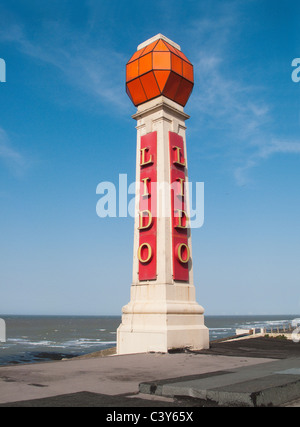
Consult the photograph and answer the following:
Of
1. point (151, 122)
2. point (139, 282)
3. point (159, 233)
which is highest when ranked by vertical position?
point (151, 122)

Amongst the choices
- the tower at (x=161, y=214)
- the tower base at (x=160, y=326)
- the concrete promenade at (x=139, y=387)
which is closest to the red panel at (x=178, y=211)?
the tower at (x=161, y=214)

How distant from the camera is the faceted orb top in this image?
21.0 metres

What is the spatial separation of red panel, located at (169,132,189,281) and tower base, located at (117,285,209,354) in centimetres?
111

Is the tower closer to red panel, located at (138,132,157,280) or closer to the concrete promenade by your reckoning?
red panel, located at (138,132,157,280)

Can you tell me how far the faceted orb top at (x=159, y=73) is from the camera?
20959 millimetres

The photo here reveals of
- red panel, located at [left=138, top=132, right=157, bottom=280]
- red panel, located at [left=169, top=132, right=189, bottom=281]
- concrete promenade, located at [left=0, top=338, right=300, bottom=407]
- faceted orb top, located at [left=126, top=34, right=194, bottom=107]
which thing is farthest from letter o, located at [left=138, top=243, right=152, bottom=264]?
faceted orb top, located at [left=126, top=34, right=194, bottom=107]

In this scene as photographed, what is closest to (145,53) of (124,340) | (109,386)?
(124,340)

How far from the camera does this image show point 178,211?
2022 centimetres

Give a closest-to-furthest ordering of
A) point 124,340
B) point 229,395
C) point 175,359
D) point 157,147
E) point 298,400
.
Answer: point 229,395 < point 298,400 < point 175,359 < point 124,340 < point 157,147

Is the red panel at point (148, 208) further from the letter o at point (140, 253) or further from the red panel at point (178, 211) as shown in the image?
the red panel at point (178, 211)

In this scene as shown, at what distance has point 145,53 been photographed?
849 inches

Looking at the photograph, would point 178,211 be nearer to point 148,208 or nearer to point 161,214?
point 161,214
